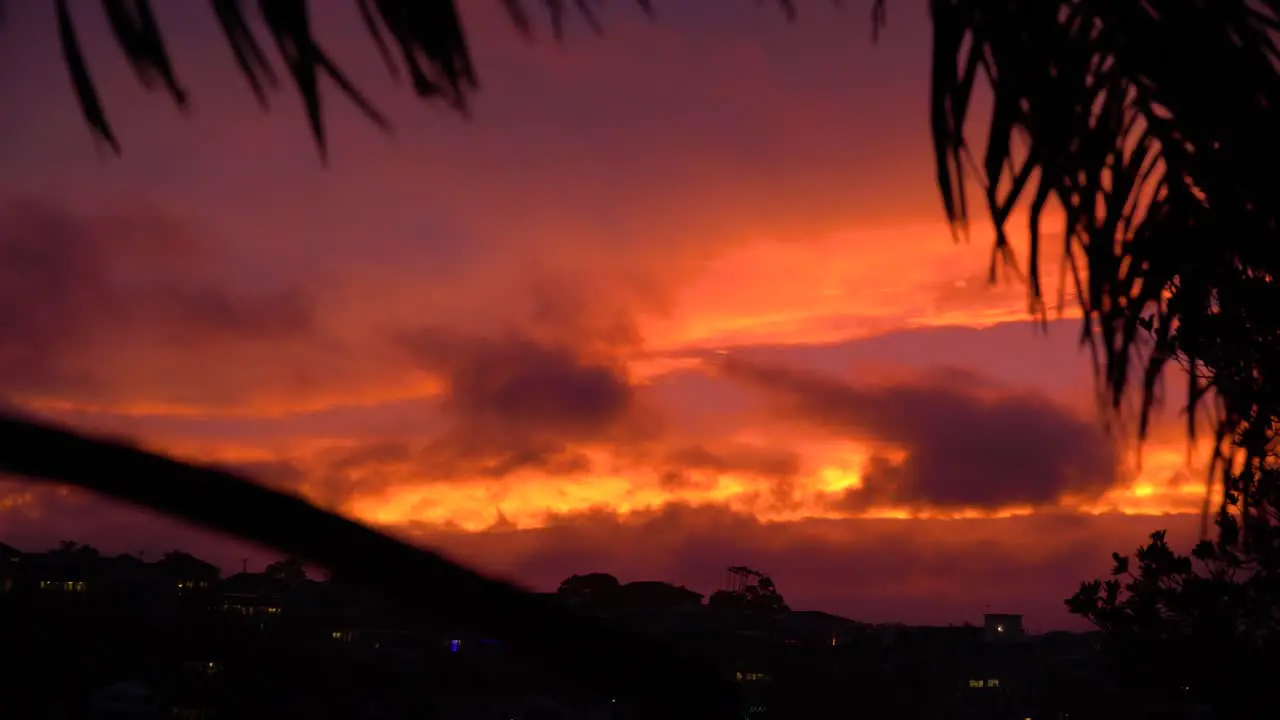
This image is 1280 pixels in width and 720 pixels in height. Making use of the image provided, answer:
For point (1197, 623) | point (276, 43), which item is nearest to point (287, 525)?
point (276, 43)

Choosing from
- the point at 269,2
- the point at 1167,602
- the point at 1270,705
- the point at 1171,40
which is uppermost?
the point at 1171,40

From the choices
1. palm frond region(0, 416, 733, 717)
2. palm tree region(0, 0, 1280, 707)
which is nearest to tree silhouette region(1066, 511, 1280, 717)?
palm tree region(0, 0, 1280, 707)

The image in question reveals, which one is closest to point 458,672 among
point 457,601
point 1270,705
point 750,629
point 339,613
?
point 339,613

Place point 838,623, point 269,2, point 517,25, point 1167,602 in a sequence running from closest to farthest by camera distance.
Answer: point 269,2, point 517,25, point 1167,602, point 838,623

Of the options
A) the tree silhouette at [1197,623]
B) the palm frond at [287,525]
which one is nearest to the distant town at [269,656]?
the palm frond at [287,525]

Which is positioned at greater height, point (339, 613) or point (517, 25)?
point (517, 25)

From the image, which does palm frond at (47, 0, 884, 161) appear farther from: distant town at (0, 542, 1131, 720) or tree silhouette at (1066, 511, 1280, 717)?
tree silhouette at (1066, 511, 1280, 717)

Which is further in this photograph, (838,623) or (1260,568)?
(838,623)

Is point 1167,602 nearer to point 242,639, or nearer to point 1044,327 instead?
point 1044,327

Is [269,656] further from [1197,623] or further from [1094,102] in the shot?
[1197,623]
